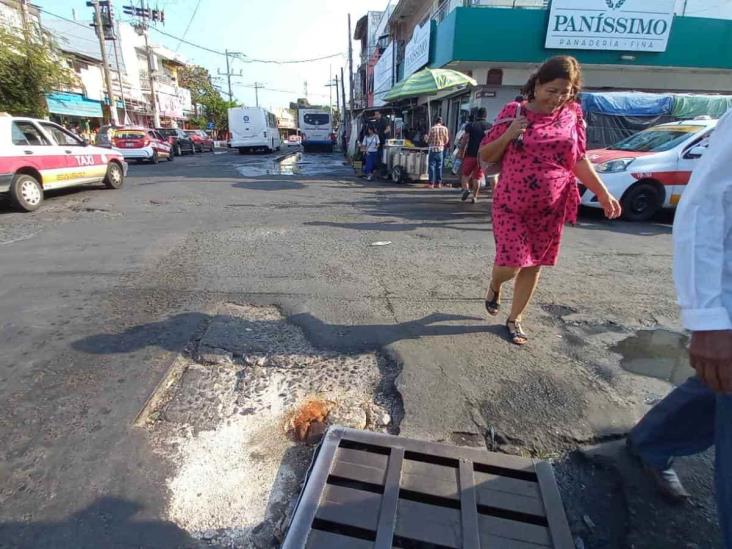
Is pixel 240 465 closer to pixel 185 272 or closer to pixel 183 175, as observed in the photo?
pixel 185 272

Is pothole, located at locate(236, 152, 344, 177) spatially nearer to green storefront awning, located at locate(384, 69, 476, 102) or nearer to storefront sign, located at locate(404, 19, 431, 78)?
storefront sign, located at locate(404, 19, 431, 78)

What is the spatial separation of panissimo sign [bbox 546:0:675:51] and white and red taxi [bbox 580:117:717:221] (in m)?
6.33

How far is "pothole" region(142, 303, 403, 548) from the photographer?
1.75m

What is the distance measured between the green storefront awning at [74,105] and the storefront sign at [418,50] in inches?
676

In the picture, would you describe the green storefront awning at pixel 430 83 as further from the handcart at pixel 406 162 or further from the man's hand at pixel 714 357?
the man's hand at pixel 714 357

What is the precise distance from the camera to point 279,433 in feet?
7.10

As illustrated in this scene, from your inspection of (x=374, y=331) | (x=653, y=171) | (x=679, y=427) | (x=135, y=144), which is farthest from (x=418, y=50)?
(x=679, y=427)

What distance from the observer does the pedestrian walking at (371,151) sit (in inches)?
504

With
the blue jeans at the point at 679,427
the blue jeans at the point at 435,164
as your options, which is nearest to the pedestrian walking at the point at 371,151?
the blue jeans at the point at 435,164

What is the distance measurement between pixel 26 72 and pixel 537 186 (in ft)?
55.1

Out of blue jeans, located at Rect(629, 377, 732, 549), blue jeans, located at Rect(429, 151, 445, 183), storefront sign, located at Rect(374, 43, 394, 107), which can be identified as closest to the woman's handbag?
blue jeans, located at Rect(629, 377, 732, 549)

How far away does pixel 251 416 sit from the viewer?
2281 millimetres

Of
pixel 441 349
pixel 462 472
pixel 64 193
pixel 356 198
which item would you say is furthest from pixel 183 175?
pixel 462 472

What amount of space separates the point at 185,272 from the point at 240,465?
9.69 feet
